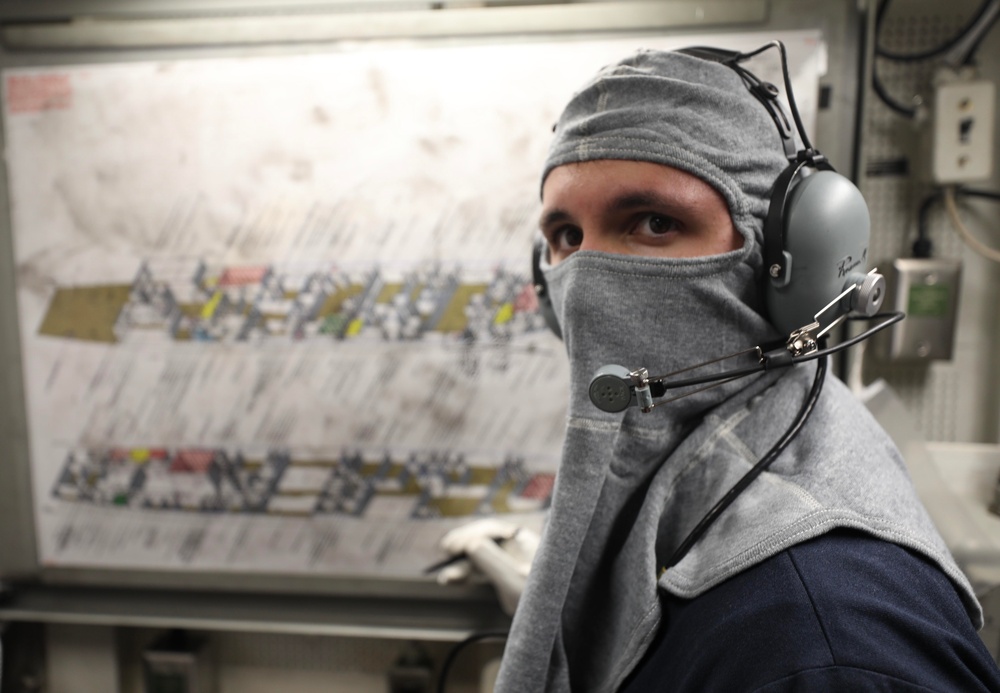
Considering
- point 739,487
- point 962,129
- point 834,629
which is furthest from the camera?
point 962,129

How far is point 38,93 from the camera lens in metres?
1.34

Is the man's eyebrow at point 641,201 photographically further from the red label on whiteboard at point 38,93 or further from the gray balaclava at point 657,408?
the red label on whiteboard at point 38,93

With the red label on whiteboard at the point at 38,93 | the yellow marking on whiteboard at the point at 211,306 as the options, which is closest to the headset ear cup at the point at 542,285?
the yellow marking on whiteboard at the point at 211,306

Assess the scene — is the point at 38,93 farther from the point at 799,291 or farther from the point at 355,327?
the point at 799,291

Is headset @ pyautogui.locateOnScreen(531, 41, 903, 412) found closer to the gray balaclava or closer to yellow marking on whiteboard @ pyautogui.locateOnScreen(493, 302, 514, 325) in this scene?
the gray balaclava

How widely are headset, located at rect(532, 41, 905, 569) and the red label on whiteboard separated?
1.46m

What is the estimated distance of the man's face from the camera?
0.63 m

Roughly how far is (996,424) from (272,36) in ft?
6.05

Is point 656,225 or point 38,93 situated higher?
point 38,93

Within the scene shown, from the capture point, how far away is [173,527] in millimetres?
1396

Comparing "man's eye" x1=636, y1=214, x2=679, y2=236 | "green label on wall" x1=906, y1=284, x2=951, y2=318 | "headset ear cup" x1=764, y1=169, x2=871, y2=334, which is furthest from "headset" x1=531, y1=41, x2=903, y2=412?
"green label on wall" x1=906, y1=284, x2=951, y2=318

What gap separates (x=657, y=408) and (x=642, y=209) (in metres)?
0.23

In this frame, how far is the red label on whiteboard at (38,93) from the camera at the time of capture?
1331mm

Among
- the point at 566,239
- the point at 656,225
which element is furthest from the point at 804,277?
the point at 566,239
